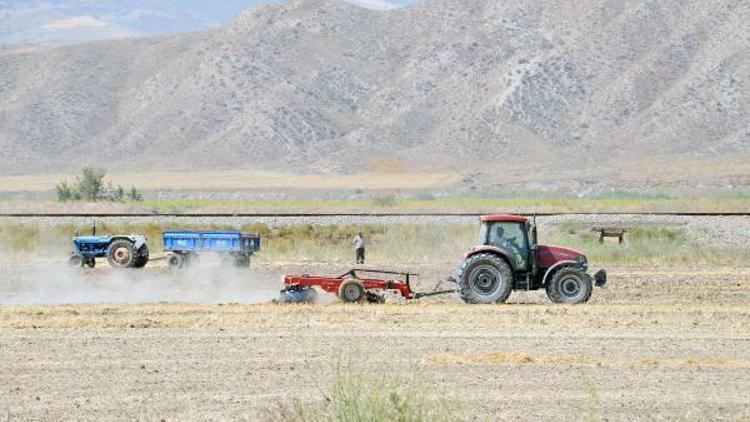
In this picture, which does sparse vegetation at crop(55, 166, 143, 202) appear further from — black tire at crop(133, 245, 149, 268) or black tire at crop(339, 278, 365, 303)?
black tire at crop(339, 278, 365, 303)

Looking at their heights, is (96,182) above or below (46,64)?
below

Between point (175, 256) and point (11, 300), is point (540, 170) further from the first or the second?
point (11, 300)

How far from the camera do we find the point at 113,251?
120 feet

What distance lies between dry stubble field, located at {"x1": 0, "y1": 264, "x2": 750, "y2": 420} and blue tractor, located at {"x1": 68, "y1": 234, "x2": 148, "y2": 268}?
373 inches

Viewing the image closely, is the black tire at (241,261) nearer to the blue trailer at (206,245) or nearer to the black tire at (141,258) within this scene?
the blue trailer at (206,245)

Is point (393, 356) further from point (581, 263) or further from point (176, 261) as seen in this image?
point (176, 261)

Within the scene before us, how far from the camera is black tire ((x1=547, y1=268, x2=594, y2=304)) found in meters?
24.5

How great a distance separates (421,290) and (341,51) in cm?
11837

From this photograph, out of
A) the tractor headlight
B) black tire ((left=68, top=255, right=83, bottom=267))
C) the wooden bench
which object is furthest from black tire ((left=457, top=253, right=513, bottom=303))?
the wooden bench

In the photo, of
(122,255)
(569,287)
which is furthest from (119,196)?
(569,287)

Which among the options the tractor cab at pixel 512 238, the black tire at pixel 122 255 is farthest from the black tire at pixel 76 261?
the tractor cab at pixel 512 238

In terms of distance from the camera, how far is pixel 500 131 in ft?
402

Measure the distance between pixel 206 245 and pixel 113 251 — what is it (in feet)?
8.58

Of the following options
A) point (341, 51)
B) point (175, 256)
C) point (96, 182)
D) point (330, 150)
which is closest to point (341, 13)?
point (341, 51)
